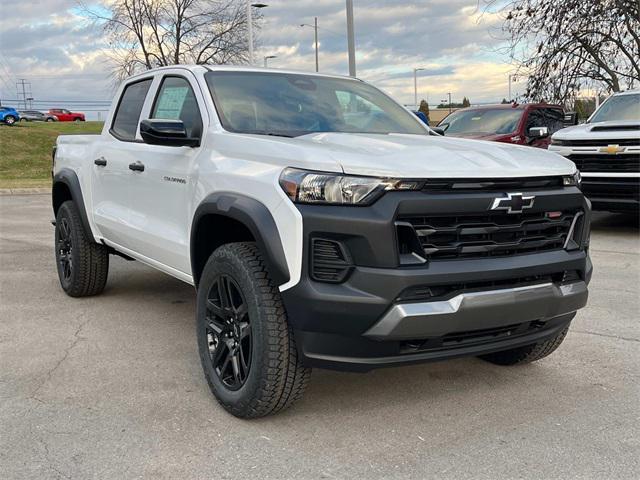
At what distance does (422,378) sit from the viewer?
4.01 meters

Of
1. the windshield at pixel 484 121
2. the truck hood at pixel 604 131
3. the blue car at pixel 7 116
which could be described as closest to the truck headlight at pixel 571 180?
the truck hood at pixel 604 131

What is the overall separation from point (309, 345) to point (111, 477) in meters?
1.02

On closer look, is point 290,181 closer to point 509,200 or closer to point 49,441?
point 509,200

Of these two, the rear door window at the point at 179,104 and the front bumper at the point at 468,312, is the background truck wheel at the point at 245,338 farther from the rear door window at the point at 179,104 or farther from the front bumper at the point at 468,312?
the rear door window at the point at 179,104

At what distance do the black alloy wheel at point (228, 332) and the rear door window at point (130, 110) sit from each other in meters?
1.98

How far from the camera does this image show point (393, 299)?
9.42 ft

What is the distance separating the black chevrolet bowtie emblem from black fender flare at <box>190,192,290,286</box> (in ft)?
3.27

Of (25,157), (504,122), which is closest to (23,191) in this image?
(25,157)

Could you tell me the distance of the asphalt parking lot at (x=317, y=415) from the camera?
2.97m

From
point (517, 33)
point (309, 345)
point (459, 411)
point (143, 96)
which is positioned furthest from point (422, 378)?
point (517, 33)

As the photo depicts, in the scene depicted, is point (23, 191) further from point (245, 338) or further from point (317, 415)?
point (317, 415)

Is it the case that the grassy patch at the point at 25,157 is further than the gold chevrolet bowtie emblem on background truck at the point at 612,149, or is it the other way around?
the grassy patch at the point at 25,157

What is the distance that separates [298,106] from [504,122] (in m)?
8.41

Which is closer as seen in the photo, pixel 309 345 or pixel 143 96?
pixel 309 345
